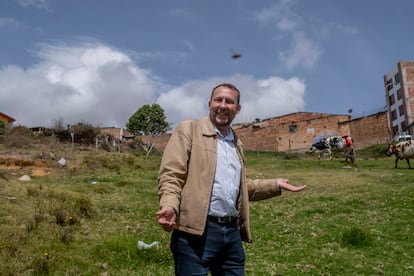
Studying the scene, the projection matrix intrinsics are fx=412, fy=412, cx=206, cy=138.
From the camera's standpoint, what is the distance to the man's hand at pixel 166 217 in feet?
10.5

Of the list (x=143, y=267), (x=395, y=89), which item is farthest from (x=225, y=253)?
(x=395, y=89)

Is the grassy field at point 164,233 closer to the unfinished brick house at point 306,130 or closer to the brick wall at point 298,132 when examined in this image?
the unfinished brick house at point 306,130

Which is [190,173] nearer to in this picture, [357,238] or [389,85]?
[357,238]

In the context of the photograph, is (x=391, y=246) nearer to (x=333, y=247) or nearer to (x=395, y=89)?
(x=333, y=247)

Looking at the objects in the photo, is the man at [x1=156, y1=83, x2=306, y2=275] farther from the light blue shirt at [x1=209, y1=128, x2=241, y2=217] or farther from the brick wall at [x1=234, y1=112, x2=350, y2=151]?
the brick wall at [x1=234, y1=112, x2=350, y2=151]

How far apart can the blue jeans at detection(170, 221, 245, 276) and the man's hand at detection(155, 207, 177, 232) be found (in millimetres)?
230

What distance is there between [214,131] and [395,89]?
67.6 meters

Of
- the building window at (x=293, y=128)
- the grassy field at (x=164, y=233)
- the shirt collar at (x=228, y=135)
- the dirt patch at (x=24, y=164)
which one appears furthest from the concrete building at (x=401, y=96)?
the shirt collar at (x=228, y=135)

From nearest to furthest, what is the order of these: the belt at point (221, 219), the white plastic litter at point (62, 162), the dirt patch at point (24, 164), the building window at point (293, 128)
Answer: the belt at point (221, 219) → the dirt patch at point (24, 164) → the white plastic litter at point (62, 162) → the building window at point (293, 128)

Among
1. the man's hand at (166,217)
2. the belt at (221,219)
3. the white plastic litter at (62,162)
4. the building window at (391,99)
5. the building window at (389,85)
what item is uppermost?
the building window at (389,85)

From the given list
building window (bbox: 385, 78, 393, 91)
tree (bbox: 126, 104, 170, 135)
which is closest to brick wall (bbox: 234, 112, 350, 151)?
building window (bbox: 385, 78, 393, 91)

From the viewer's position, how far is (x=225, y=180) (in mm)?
3670

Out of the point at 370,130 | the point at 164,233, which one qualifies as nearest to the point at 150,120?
the point at 370,130

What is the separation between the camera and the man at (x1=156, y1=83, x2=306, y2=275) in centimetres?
340
